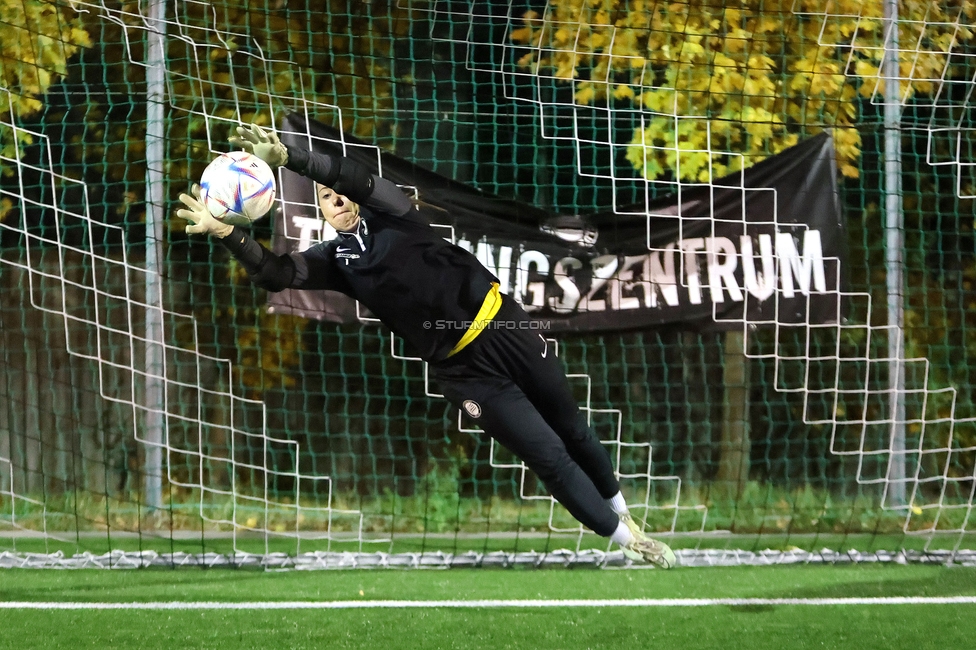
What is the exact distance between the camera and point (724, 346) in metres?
7.84

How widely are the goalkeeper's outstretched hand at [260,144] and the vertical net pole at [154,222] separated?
2324 mm

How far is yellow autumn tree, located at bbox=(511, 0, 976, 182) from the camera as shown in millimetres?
7238

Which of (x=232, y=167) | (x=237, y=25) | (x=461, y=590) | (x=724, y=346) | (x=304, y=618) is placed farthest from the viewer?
(x=724, y=346)

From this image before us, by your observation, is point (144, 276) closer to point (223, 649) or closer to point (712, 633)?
point (223, 649)

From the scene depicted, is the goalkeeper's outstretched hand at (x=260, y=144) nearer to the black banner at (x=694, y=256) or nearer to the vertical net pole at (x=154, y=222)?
the vertical net pole at (x=154, y=222)

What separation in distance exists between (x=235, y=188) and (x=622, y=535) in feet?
7.03

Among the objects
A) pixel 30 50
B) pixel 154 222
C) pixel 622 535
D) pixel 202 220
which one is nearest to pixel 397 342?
pixel 154 222

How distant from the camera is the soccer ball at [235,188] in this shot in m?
4.21

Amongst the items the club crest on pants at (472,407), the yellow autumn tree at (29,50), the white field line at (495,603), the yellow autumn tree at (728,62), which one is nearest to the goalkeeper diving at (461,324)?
the club crest on pants at (472,407)

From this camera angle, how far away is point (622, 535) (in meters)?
4.49

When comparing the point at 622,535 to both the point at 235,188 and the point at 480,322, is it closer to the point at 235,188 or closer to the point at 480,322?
the point at 480,322

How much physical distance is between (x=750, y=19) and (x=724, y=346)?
2.33 metres

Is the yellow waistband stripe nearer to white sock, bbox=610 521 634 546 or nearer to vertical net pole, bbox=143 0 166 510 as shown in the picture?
white sock, bbox=610 521 634 546

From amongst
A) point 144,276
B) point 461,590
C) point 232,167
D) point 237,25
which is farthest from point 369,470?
point 232,167
